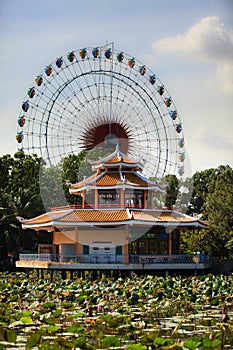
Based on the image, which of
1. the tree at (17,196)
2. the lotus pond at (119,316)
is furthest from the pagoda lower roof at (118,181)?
the tree at (17,196)

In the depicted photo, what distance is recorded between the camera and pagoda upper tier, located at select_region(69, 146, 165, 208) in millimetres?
40719

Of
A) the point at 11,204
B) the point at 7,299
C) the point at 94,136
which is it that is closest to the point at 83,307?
the point at 7,299

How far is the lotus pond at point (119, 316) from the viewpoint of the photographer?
13.9 meters

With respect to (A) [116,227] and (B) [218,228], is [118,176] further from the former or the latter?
(B) [218,228]

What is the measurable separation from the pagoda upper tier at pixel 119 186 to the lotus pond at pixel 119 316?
9739 mm

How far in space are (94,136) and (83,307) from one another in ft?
66.0

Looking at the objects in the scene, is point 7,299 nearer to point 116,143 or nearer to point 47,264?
point 47,264

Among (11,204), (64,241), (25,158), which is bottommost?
(64,241)

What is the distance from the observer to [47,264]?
119 ft

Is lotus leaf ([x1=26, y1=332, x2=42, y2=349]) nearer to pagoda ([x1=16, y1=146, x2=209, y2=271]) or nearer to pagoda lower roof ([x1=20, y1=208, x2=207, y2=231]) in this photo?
pagoda ([x1=16, y1=146, x2=209, y2=271])

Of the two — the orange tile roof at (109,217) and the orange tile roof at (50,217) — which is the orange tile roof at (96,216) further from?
the orange tile roof at (50,217)

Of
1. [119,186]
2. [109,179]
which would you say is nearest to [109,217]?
[119,186]

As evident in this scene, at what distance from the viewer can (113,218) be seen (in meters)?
37.7

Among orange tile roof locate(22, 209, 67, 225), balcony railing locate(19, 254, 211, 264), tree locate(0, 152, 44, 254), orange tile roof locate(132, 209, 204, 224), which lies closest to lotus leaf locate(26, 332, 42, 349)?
balcony railing locate(19, 254, 211, 264)
